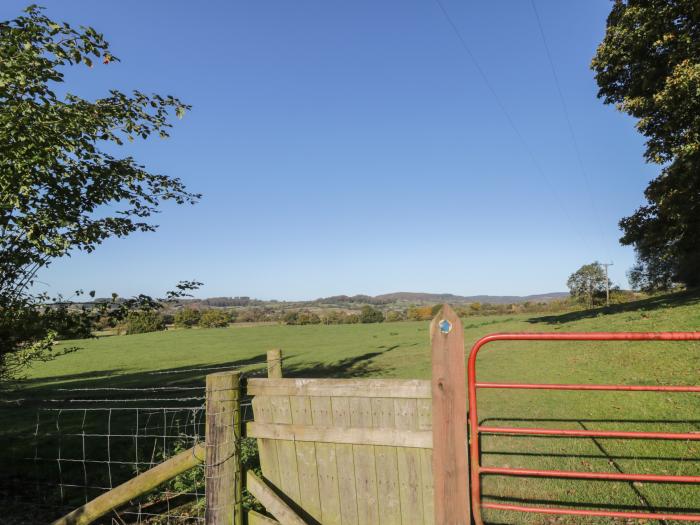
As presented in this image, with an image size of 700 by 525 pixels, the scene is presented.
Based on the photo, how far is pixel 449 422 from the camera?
335cm

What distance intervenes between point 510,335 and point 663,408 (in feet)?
19.7

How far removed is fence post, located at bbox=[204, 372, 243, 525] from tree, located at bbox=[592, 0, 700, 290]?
15892 mm

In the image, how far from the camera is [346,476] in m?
3.78

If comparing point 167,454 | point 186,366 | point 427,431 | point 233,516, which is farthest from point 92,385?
point 427,431

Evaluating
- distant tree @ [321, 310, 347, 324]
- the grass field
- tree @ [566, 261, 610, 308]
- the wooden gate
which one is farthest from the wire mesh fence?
tree @ [566, 261, 610, 308]

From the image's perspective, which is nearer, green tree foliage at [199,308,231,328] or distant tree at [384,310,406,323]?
green tree foliage at [199,308,231,328]

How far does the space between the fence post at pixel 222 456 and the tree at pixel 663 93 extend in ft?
52.1

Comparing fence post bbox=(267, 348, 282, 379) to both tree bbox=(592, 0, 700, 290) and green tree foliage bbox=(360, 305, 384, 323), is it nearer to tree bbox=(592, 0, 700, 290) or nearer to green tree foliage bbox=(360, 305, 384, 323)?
tree bbox=(592, 0, 700, 290)

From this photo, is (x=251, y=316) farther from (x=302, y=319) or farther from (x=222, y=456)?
(x=222, y=456)

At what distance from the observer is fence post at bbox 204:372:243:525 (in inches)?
153

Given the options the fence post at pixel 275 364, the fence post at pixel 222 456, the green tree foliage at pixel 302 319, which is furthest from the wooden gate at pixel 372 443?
the green tree foliage at pixel 302 319

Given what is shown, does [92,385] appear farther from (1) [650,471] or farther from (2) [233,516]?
(1) [650,471]

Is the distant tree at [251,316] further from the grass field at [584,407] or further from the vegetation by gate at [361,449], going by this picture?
the vegetation by gate at [361,449]

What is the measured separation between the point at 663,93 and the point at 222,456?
16681 millimetres
